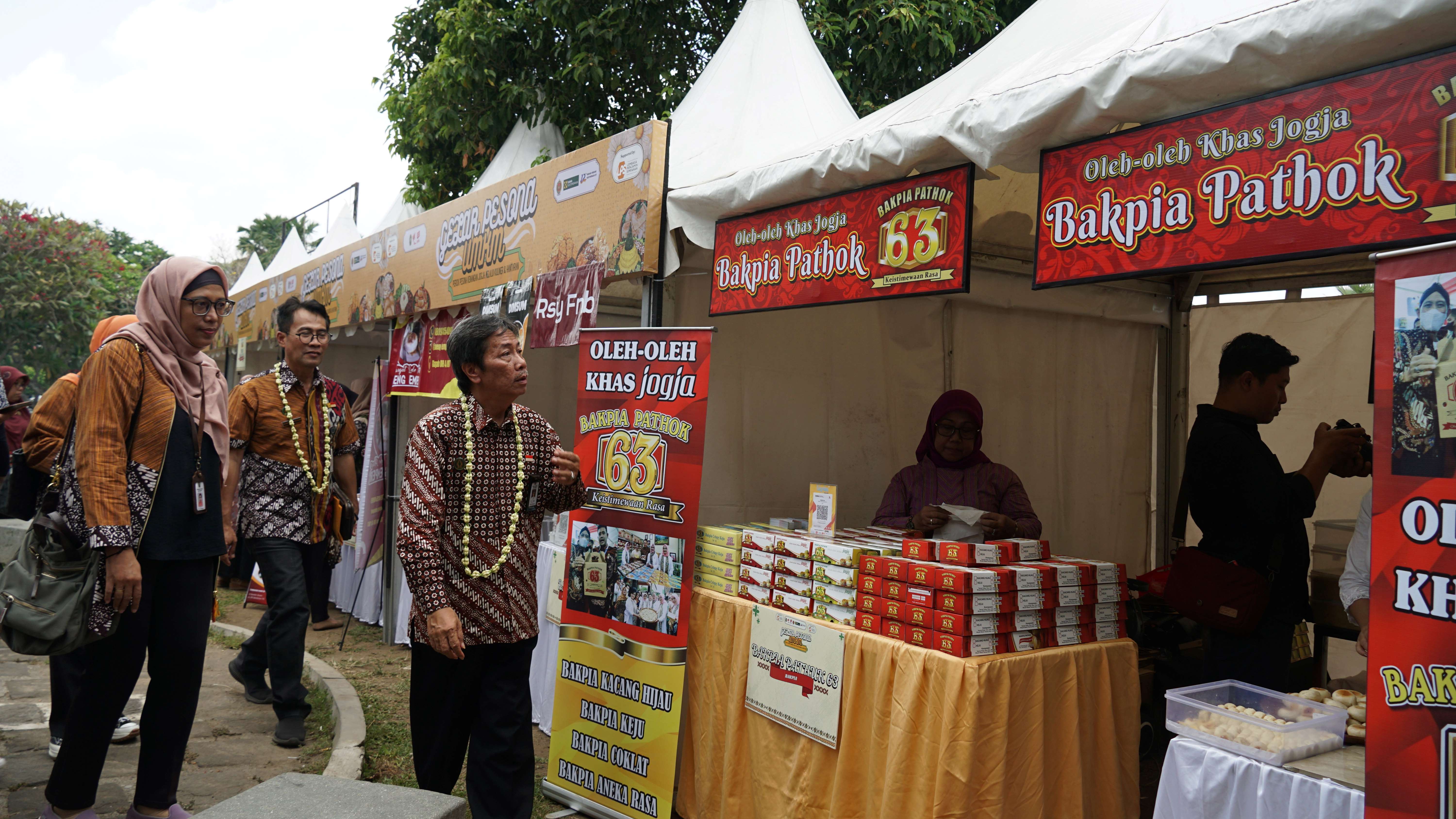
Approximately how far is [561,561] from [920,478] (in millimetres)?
1830

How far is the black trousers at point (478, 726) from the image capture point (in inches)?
116

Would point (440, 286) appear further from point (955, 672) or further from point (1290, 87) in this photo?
point (1290, 87)

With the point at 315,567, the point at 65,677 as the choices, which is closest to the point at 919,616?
the point at 315,567

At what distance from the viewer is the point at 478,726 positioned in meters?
2.99

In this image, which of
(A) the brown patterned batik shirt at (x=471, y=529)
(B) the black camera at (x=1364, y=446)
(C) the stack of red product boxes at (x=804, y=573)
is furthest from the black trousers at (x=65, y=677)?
(B) the black camera at (x=1364, y=446)

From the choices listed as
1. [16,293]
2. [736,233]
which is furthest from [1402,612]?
[16,293]

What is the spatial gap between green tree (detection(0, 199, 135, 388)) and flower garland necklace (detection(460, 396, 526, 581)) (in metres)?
27.3

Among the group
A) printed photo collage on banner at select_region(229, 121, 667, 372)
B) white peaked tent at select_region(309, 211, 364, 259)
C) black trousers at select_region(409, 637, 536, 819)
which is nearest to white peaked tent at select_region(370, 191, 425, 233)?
white peaked tent at select_region(309, 211, 364, 259)

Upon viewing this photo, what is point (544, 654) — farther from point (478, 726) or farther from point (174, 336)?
point (174, 336)

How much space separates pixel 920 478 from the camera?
4809 millimetres

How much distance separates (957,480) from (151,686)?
3.46 m

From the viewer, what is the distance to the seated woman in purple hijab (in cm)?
464

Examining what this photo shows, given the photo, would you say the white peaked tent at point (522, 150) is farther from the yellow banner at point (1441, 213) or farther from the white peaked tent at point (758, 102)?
the yellow banner at point (1441, 213)

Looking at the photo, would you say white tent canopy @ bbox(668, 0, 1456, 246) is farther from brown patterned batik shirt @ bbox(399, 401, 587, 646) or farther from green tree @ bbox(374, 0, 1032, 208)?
green tree @ bbox(374, 0, 1032, 208)
